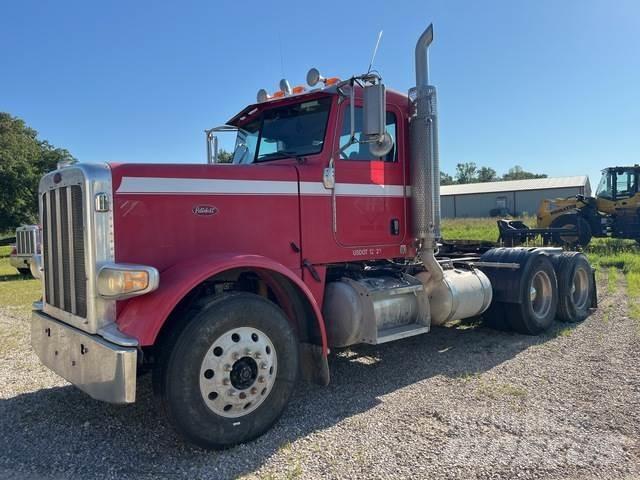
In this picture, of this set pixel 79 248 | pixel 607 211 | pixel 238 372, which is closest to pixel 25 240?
pixel 79 248

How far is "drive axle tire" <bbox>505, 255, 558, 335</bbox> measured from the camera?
7164 mm

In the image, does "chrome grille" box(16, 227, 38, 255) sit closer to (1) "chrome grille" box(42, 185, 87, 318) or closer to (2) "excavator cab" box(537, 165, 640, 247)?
(1) "chrome grille" box(42, 185, 87, 318)

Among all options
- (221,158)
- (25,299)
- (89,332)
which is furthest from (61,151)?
(89,332)

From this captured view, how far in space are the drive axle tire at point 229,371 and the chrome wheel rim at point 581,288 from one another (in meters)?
6.01

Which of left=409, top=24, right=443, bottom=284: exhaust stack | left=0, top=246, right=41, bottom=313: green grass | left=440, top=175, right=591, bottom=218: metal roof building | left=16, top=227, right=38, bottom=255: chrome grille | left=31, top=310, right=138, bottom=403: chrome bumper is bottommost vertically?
left=0, top=246, right=41, bottom=313: green grass

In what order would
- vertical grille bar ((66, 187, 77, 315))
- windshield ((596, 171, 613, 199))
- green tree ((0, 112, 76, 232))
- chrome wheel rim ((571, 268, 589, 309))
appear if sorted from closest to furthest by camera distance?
vertical grille bar ((66, 187, 77, 315)) < chrome wheel rim ((571, 268, 589, 309)) < windshield ((596, 171, 613, 199)) < green tree ((0, 112, 76, 232))

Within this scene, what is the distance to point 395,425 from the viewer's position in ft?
14.1

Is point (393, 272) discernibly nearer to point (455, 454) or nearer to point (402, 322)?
point (402, 322)

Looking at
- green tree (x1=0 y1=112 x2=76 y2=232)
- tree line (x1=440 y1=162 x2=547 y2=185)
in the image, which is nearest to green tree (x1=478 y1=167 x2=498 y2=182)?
tree line (x1=440 y1=162 x2=547 y2=185)

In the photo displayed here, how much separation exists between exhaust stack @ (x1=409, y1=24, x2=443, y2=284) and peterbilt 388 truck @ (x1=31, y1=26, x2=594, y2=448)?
16mm

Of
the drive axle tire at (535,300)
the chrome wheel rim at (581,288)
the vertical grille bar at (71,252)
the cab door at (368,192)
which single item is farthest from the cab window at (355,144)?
the chrome wheel rim at (581,288)

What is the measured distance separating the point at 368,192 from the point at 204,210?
1898mm

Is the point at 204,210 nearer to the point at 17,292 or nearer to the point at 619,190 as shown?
the point at 17,292

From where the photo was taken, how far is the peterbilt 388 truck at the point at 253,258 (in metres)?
3.74
